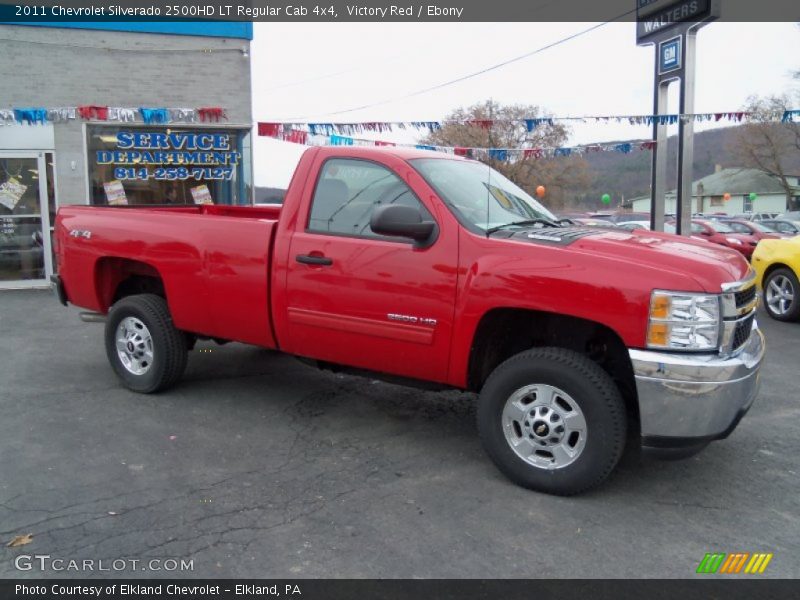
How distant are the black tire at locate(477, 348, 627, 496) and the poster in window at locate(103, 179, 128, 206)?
1036cm

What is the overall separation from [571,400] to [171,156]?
1079 cm

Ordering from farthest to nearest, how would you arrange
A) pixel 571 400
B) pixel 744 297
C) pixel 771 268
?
Result: pixel 771 268 < pixel 744 297 < pixel 571 400

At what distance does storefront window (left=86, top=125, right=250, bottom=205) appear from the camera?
41.3ft

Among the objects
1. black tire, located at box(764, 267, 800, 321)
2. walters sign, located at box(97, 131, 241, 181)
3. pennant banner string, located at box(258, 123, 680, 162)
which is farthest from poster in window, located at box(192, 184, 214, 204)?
black tire, located at box(764, 267, 800, 321)

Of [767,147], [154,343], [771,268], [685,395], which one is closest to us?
[685,395]

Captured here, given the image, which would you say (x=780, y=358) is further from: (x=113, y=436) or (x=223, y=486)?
(x=113, y=436)

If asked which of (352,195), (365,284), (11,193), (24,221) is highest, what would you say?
(11,193)

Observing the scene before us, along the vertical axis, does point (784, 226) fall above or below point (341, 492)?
above

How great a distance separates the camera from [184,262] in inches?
218

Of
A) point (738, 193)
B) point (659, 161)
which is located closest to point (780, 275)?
point (659, 161)

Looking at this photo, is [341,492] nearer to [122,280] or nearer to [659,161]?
[122,280]

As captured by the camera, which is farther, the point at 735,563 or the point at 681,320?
the point at 681,320

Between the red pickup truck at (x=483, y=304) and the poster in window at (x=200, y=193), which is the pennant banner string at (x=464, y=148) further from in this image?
the red pickup truck at (x=483, y=304)
